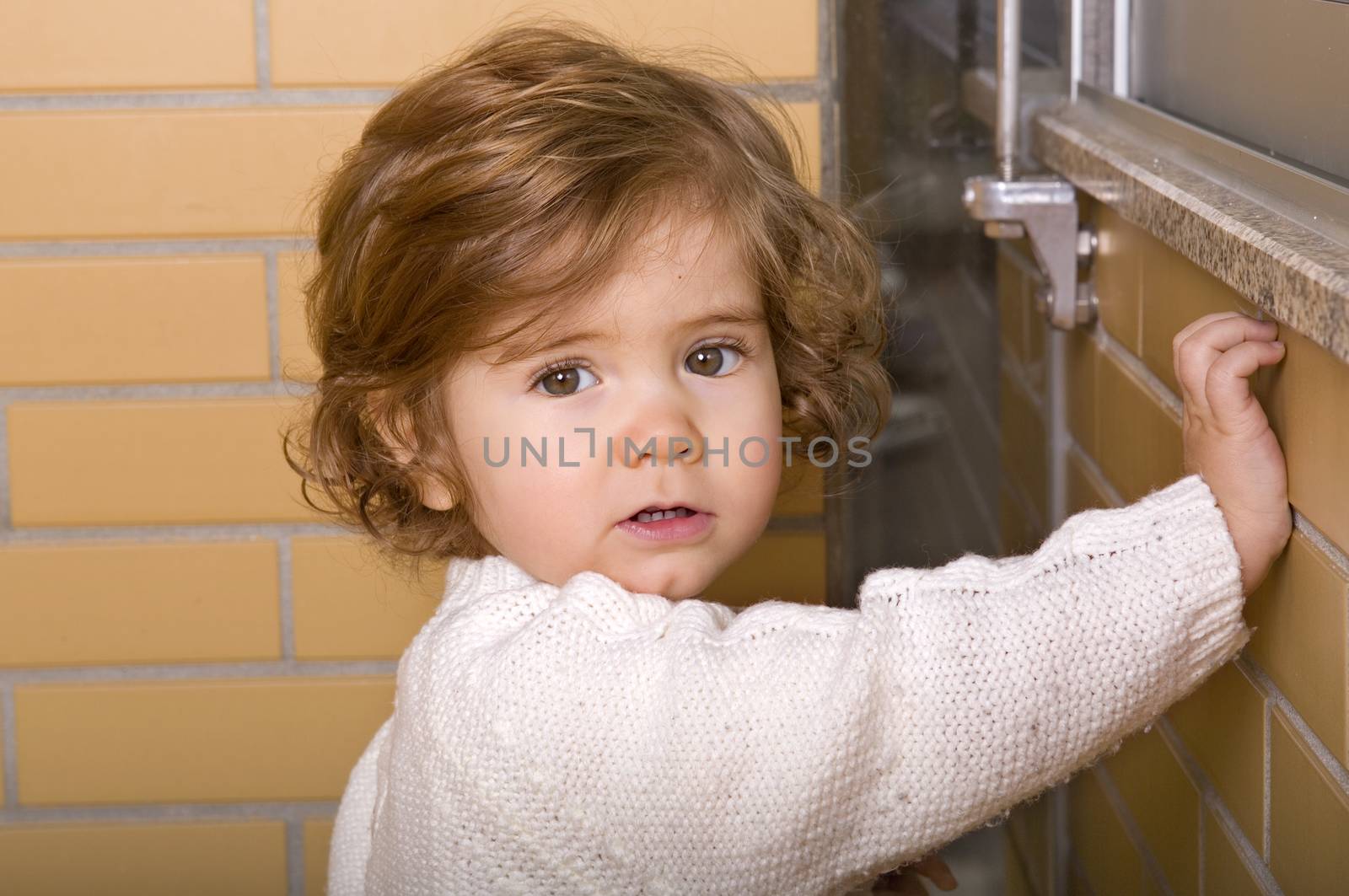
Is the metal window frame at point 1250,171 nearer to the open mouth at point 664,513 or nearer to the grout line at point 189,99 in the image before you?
the open mouth at point 664,513

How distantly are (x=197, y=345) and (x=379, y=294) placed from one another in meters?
0.39

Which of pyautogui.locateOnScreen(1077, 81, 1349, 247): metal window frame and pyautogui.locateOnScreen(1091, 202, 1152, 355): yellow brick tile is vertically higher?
pyautogui.locateOnScreen(1077, 81, 1349, 247): metal window frame

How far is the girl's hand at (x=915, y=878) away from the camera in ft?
3.84

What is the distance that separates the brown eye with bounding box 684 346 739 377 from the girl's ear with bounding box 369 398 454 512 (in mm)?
219

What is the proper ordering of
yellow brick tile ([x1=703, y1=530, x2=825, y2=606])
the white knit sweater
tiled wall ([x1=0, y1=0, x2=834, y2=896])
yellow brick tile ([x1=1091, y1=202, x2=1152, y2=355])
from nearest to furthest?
the white knit sweater < yellow brick tile ([x1=1091, y1=202, x2=1152, y2=355]) < tiled wall ([x1=0, y1=0, x2=834, y2=896]) < yellow brick tile ([x1=703, y1=530, x2=825, y2=606])

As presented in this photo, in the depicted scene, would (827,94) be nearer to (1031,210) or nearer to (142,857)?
(1031,210)

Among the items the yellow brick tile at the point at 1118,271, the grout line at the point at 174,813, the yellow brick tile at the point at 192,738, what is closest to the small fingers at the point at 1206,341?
the yellow brick tile at the point at 1118,271

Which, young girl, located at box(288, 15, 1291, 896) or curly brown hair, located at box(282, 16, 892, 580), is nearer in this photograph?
young girl, located at box(288, 15, 1291, 896)

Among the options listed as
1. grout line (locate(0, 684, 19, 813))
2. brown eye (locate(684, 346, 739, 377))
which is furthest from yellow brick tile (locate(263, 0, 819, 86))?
grout line (locate(0, 684, 19, 813))

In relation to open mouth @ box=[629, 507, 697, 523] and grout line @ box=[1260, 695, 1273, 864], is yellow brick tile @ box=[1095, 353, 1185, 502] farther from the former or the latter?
open mouth @ box=[629, 507, 697, 523]

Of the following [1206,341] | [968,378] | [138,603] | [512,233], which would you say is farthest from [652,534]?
[138,603]

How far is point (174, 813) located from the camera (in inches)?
57.5

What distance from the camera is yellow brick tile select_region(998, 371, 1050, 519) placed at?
133cm

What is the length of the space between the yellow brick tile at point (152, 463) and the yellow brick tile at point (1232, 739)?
840mm
